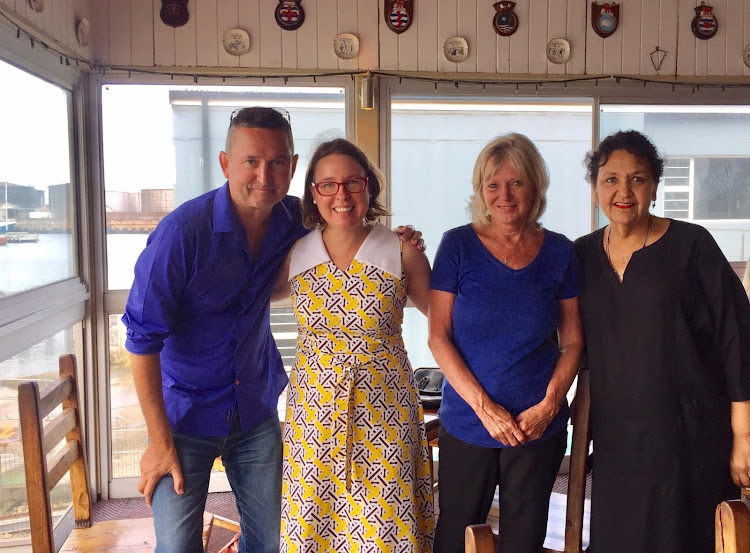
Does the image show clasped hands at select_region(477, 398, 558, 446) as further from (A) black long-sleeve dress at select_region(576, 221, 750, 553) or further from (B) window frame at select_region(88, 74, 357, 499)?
(B) window frame at select_region(88, 74, 357, 499)

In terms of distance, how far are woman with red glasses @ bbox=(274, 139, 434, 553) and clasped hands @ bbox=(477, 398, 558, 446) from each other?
187 mm

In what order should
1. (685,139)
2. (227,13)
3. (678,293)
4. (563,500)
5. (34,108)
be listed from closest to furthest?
(678,293)
(563,500)
(34,108)
(227,13)
(685,139)

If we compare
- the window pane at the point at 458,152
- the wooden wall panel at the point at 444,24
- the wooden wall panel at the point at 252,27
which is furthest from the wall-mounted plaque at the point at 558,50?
the wooden wall panel at the point at 252,27

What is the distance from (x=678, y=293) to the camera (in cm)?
175

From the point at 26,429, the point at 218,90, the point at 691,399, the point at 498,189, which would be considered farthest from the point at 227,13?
the point at 691,399

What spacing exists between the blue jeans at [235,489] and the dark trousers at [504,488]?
0.45m

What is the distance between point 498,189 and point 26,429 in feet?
4.05

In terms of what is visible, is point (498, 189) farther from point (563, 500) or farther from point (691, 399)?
point (563, 500)

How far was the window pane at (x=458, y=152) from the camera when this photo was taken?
12.3 ft

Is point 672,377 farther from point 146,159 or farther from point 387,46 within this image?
point 146,159

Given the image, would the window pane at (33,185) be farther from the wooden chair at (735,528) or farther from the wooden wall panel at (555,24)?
the wooden chair at (735,528)

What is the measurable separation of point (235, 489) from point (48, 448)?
1.57 feet

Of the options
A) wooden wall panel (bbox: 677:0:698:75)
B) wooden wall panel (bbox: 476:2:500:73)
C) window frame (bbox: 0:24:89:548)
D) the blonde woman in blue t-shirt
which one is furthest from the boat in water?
wooden wall panel (bbox: 677:0:698:75)

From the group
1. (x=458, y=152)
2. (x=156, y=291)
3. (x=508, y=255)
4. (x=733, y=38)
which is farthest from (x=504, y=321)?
(x=733, y=38)
